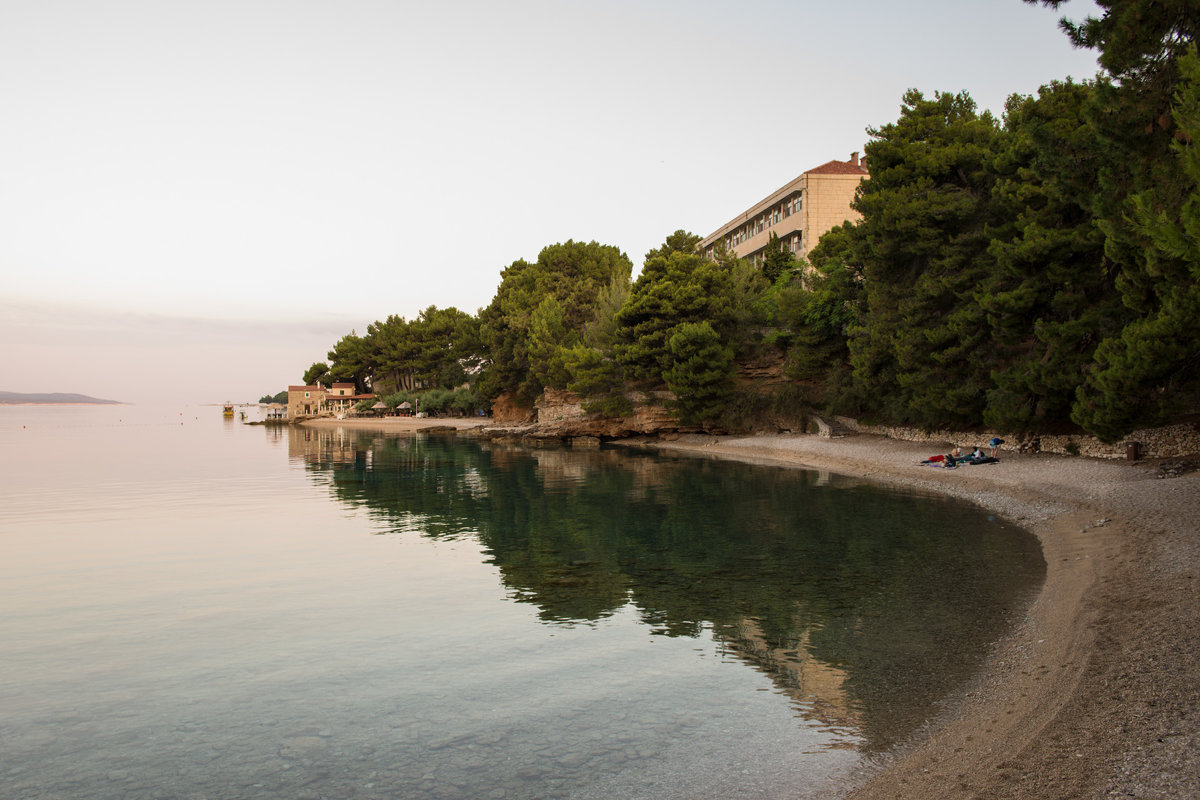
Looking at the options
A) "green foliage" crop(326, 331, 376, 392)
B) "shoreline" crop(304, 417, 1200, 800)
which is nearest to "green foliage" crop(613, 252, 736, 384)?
"shoreline" crop(304, 417, 1200, 800)

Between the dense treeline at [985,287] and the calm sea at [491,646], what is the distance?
7042mm

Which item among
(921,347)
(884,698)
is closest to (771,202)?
(921,347)

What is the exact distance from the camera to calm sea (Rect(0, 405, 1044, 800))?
274 inches

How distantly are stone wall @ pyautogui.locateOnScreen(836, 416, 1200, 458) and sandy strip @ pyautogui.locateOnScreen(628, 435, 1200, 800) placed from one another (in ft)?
23.1

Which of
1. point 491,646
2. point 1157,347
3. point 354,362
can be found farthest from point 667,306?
point 354,362

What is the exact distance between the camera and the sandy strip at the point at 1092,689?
5.75 metres

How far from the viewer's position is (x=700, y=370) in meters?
47.9

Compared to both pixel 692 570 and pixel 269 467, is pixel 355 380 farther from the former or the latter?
pixel 692 570

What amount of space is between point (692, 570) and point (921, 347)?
21.4 m

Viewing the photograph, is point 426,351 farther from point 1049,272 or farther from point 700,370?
point 1049,272

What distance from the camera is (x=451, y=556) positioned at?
56.1 feet

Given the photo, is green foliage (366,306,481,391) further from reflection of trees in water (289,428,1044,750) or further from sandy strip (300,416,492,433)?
reflection of trees in water (289,428,1044,750)

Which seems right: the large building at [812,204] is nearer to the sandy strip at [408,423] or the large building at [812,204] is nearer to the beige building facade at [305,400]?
the sandy strip at [408,423]

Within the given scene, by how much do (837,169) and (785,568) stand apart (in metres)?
54.0
